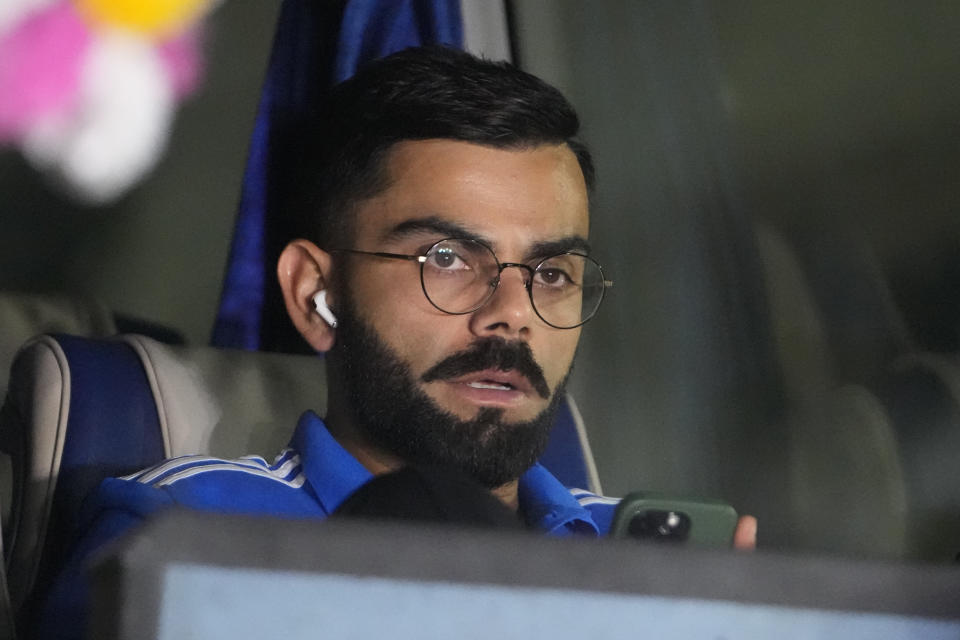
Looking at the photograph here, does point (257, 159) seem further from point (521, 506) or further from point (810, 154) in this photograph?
point (810, 154)

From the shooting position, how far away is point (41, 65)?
148 cm

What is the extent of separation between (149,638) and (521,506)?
849 mm

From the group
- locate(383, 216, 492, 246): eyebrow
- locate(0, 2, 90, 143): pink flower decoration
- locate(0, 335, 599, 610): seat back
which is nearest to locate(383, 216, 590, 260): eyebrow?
locate(383, 216, 492, 246): eyebrow

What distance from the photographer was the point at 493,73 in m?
1.15

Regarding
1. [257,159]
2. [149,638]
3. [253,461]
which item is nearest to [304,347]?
[257,159]

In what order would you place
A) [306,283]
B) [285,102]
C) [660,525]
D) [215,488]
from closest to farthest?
[660,525] < [215,488] < [306,283] < [285,102]

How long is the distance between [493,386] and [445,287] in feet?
0.36

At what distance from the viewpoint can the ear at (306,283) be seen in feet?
3.72

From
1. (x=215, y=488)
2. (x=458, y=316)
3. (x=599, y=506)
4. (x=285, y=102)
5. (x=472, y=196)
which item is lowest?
(x=599, y=506)

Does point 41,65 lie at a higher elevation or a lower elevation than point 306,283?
higher

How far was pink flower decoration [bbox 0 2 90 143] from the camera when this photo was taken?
146cm

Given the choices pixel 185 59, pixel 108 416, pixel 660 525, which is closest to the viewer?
pixel 660 525

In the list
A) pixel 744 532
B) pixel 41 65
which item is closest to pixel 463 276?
pixel 744 532

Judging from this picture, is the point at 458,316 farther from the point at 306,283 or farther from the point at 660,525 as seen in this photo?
the point at 660,525
